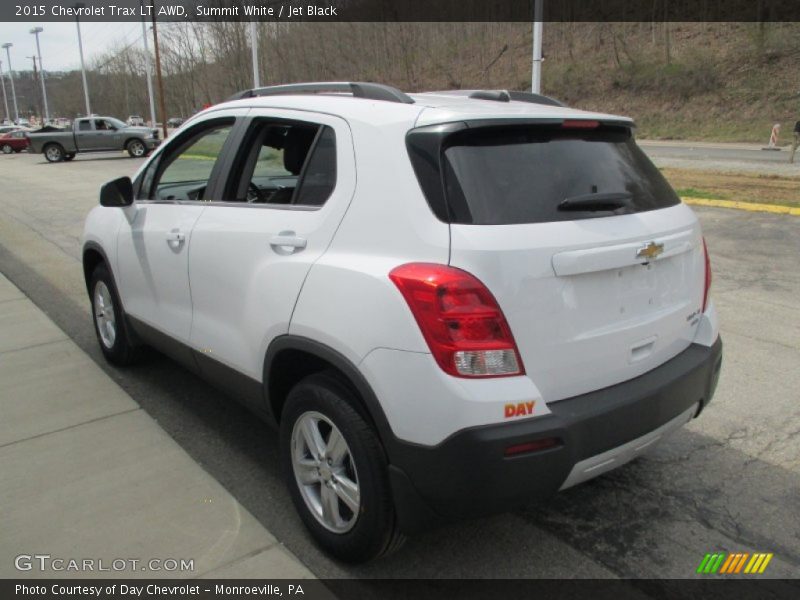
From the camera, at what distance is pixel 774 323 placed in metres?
5.32

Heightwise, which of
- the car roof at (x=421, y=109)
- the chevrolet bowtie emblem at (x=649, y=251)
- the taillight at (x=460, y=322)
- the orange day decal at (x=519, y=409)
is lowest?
the orange day decal at (x=519, y=409)

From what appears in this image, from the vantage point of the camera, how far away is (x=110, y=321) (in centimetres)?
460

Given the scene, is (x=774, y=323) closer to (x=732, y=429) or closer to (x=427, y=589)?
(x=732, y=429)

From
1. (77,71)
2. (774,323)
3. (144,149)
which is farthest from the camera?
(77,71)

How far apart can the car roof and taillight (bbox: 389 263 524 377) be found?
1.99 feet

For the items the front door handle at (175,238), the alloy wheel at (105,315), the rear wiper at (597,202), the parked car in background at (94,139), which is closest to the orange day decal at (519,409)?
the rear wiper at (597,202)

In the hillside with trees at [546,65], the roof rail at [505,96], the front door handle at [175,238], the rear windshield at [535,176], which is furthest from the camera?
the hillside with trees at [546,65]

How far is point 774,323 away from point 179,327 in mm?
4535

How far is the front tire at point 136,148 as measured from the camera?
29.1 metres

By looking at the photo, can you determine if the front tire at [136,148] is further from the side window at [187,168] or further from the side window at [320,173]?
the side window at [320,173]

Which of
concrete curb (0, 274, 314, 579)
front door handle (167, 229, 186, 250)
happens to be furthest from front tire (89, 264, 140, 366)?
front door handle (167, 229, 186, 250)

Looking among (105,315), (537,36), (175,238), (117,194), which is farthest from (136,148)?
(175,238)

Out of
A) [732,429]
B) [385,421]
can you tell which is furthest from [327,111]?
[732,429]

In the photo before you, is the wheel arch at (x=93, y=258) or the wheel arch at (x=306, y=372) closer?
the wheel arch at (x=306, y=372)
